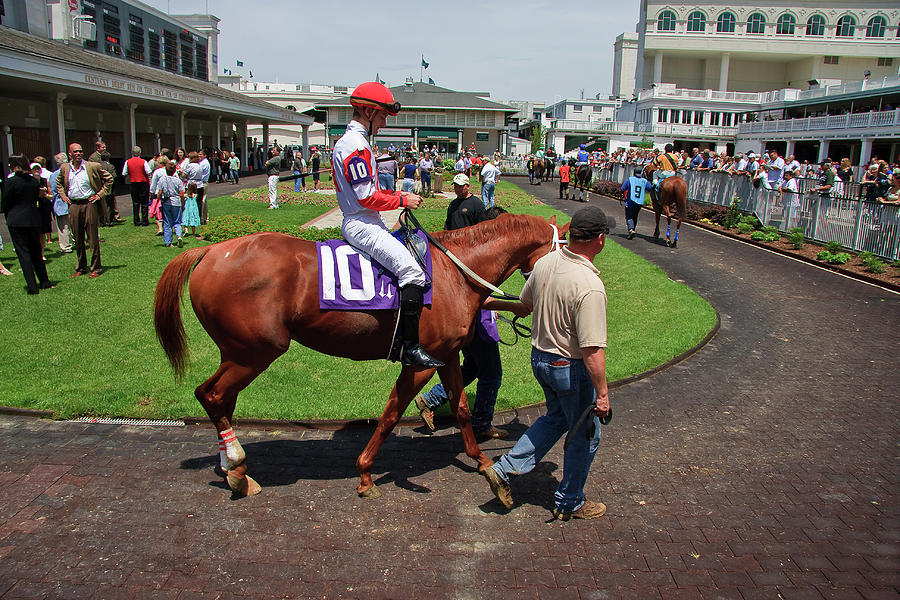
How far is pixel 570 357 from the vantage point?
4.08m

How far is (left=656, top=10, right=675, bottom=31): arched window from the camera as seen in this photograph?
221 feet

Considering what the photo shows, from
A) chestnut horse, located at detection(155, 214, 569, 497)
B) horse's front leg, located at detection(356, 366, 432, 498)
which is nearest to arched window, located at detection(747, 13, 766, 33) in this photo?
chestnut horse, located at detection(155, 214, 569, 497)

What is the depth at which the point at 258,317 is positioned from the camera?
14.5 feet

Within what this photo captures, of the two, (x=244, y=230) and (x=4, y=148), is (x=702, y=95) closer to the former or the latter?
(x=4, y=148)

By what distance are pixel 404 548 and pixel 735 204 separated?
17708 millimetres

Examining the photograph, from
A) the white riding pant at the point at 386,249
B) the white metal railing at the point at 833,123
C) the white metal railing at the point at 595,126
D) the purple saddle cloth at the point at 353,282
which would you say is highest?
the white metal railing at the point at 595,126

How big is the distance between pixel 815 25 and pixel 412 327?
79.5m

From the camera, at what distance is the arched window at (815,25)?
66.7m

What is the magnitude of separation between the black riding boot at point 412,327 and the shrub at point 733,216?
16.4 metres

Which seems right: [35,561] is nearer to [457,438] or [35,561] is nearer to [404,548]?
[404,548]

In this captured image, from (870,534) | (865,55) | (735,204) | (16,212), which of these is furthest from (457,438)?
(865,55)

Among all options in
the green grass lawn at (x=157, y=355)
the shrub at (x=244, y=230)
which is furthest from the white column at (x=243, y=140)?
the green grass lawn at (x=157, y=355)

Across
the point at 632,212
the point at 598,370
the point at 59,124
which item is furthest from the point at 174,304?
the point at 59,124

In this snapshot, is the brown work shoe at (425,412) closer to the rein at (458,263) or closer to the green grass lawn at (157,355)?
the green grass lawn at (157,355)
